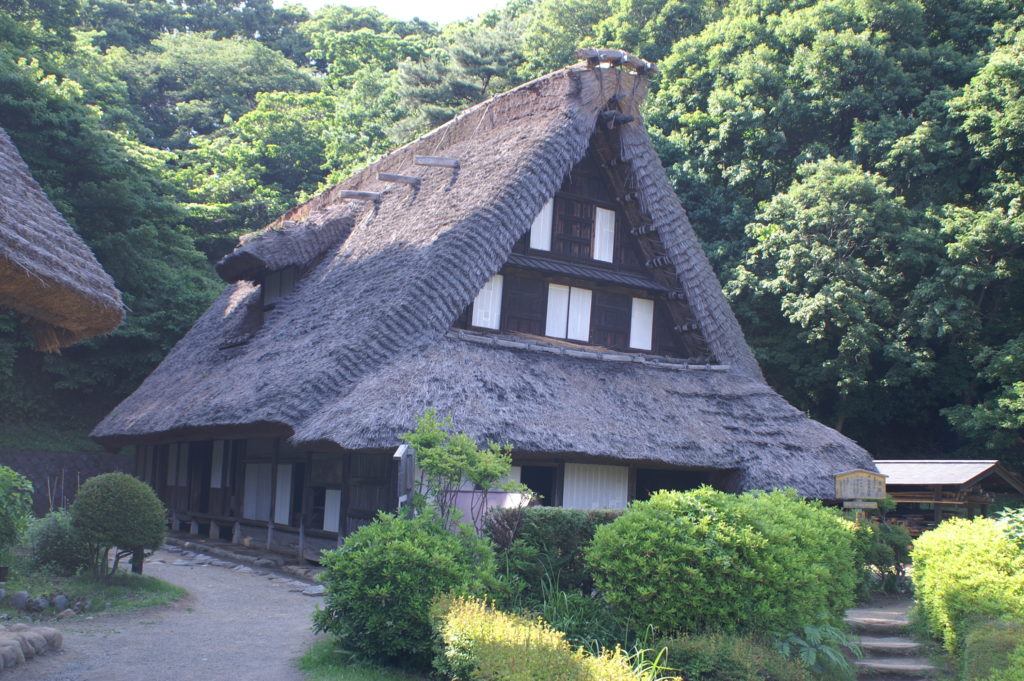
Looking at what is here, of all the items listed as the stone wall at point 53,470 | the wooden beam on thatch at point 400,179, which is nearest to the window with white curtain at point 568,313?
the wooden beam on thatch at point 400,179

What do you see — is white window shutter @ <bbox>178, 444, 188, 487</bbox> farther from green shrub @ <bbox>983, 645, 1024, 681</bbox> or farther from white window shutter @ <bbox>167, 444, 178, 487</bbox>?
green shrub @ <bbox>983, 645, 1024, 681</bbox>

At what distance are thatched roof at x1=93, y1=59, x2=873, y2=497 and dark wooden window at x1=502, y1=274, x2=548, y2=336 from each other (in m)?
0.82

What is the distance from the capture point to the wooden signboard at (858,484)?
1462 centimetres

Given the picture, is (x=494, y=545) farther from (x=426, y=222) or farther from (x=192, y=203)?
(x=192, y=203)

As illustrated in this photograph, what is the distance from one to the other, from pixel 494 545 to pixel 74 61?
3207 centimetres

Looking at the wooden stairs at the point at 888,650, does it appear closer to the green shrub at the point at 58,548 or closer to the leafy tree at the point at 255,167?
the green shrub at the point at 58,548

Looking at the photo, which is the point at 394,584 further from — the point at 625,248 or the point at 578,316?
the point at 625,248

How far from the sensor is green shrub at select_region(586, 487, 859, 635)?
828cm

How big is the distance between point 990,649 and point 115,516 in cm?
1047

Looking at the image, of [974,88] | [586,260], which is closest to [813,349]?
[974,88]

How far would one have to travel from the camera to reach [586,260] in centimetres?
1814

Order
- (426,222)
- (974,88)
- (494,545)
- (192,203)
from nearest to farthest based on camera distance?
(494,545) → (426,222) → (974,88) → (192,203)

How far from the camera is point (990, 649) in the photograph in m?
8.27

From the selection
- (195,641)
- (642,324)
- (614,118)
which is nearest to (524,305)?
(642,324)
